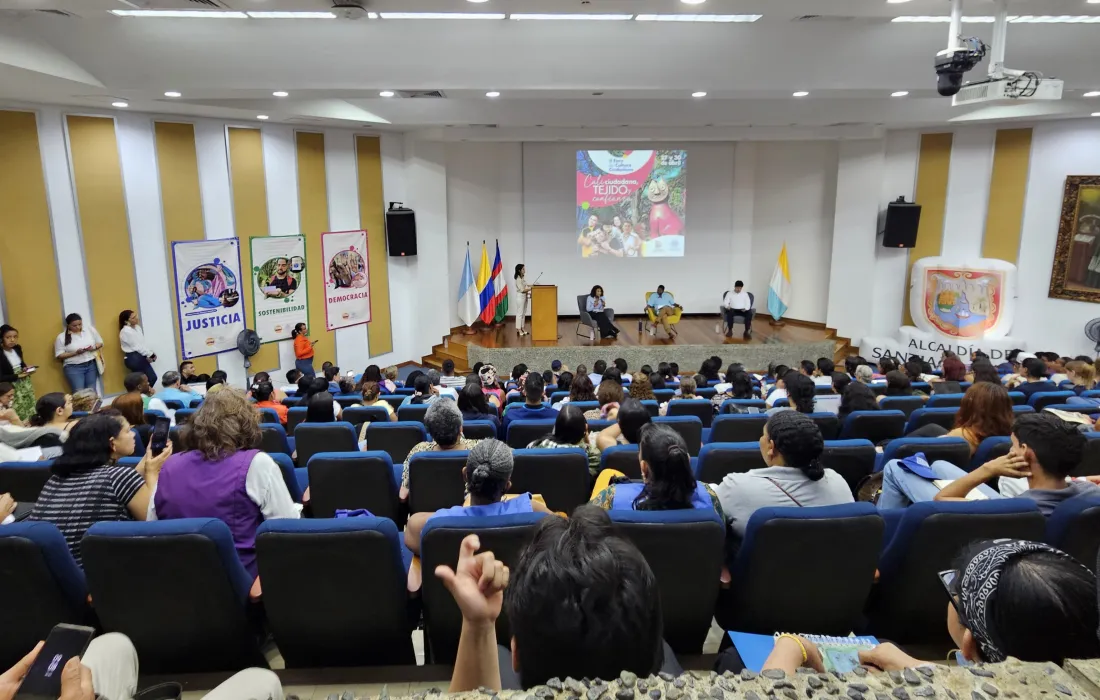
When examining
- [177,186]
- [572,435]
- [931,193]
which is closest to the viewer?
[572,435]

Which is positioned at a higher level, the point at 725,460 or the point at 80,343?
the point at 80,343

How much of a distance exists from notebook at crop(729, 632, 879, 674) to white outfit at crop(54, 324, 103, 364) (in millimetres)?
7826

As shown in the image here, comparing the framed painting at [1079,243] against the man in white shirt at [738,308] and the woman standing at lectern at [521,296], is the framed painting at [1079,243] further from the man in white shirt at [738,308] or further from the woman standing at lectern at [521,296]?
the woman standing at lectern at [521,296]

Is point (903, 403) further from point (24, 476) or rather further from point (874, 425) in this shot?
point (24, 476)

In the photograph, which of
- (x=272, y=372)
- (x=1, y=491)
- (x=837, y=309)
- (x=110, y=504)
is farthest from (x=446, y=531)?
(x=837, y=309)

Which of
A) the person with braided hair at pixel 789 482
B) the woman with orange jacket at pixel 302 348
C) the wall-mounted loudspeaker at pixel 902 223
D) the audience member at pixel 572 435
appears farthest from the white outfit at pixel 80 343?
the wall-mounted loudspeaker at pixel 902 223

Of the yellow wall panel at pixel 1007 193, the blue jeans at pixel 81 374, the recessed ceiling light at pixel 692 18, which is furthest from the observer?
the yellow wall panel at pixel 1007 193

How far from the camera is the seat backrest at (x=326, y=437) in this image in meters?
4.30

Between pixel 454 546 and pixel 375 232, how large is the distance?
30.3 ft

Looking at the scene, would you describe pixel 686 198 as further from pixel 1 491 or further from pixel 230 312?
pixel 1 491

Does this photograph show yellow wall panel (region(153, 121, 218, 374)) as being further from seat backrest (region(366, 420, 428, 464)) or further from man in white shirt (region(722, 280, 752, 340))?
man in white shirt (region(722, 280, 752, 340))

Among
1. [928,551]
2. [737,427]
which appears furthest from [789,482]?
[737,427]

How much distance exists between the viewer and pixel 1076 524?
2.42 metres

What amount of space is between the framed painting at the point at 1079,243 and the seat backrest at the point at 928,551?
32.0ft
